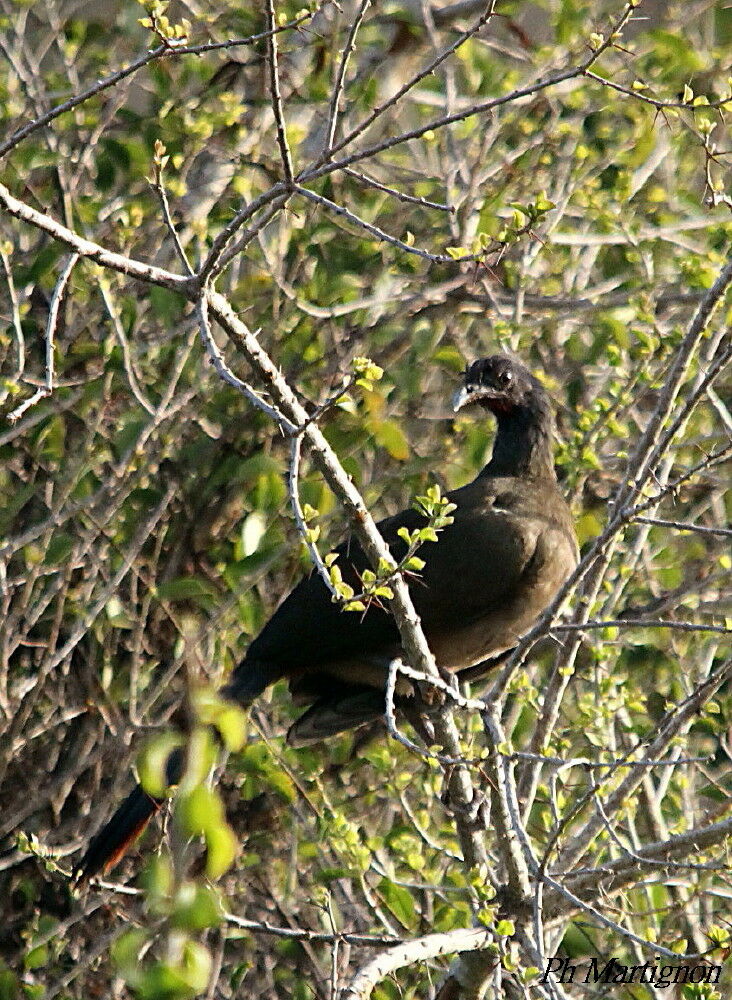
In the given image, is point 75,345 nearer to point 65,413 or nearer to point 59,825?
point 65,413

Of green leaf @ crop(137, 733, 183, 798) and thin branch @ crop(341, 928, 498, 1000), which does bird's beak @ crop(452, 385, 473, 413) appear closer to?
thin branch @ crop(341, 928, 498, 1000)

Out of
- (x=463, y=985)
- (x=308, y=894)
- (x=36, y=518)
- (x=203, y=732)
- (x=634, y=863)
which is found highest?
(x=203, y=732)

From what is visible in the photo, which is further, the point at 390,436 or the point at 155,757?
the point at 390,436

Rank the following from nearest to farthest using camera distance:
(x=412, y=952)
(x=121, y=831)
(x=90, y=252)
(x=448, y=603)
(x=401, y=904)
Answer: (x=90, y=252) < (x=412, y=952) < (x=401, y=904) < (x=121, y=831) < (x=448, y=603)

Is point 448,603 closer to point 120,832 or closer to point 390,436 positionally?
point 390,436

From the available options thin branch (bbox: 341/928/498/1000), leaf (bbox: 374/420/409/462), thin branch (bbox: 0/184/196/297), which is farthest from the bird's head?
thin branch (bbox: 0/184/196/297)

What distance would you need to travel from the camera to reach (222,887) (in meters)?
4.45

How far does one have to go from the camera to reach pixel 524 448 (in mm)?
4762

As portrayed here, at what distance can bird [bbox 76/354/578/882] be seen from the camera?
173 inches

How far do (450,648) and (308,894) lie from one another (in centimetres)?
92

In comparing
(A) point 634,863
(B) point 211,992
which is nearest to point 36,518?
(B) point 211,992

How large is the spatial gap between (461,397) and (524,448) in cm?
39

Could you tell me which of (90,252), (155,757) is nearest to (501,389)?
(90,252)

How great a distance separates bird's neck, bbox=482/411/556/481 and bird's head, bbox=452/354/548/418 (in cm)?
3
